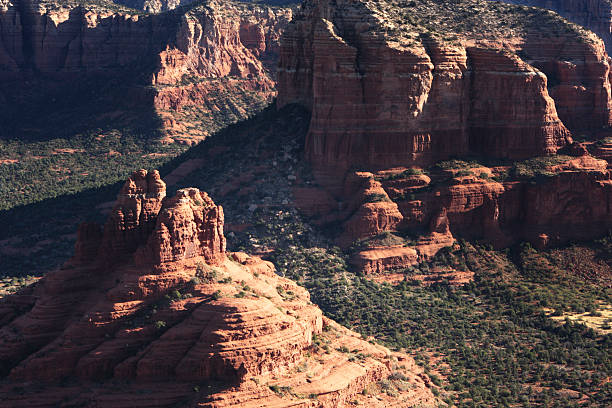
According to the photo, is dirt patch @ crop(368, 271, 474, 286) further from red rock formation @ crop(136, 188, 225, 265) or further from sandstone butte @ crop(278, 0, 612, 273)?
red rock formation @ crop(136, 188, 225, 265)

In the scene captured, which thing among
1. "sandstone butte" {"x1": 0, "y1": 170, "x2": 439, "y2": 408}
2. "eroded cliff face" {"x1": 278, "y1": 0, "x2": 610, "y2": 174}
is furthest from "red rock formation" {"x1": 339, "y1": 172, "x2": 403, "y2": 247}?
"sandstone butte" {"x1": 0, "y1": 170, "x2": 439, "y2": 408}

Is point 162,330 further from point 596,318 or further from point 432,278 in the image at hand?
point 596,318

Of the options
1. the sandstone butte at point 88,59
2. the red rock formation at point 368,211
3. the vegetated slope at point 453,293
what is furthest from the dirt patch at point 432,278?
the sandstone butte at point 88,59

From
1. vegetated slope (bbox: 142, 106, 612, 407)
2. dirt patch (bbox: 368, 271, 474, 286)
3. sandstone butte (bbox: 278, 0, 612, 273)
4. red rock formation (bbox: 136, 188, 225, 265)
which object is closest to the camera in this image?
red rock formation (bbox: 136, 188, 225, 265)

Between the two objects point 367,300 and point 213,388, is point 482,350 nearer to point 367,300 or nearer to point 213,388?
point 367,300

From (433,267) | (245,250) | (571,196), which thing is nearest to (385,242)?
(433,267)

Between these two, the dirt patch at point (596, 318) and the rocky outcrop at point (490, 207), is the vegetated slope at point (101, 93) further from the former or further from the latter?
the dirt patch at point (596, 318)

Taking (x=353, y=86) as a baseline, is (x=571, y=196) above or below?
below
